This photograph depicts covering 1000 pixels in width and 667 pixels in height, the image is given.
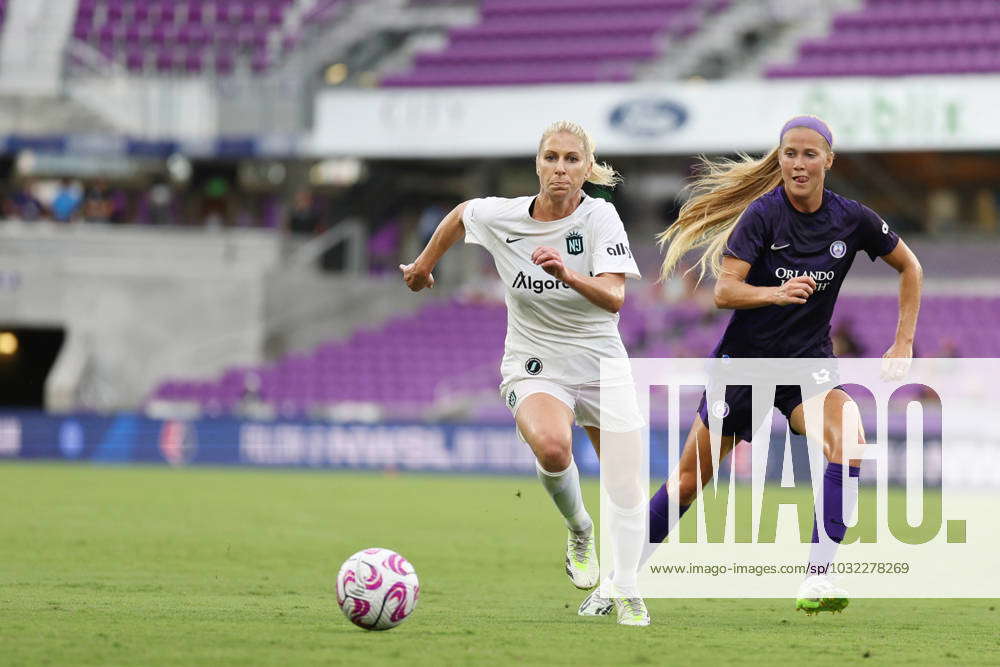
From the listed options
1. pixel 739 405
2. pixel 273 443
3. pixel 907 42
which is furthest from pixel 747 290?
pixel 907 42

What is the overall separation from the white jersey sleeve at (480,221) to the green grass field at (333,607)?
1.97 m

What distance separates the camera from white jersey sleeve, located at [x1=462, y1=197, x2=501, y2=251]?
8328 mm

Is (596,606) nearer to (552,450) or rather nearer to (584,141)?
(552,450)

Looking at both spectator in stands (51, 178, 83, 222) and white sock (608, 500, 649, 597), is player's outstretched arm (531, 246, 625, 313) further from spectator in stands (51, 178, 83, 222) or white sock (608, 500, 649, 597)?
spectator in stands (51, 178, 83, 222)

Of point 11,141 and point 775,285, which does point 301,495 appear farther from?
point 11,141

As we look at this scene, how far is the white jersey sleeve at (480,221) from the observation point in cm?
833

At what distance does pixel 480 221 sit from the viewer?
8.34 metres

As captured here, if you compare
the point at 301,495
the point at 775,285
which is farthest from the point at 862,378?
the point at 775,285

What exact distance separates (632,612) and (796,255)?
2.02 metres

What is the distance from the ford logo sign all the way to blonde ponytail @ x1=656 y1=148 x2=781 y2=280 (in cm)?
2125

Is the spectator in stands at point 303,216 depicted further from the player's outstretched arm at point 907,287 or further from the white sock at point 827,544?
the white sock at point 827,544

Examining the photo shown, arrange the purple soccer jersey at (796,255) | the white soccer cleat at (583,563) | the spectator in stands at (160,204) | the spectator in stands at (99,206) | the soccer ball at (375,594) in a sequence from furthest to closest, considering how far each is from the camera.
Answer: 1. the spectator in stands at (160,204)
2. the spectator in stands at (99,206)
3. the white soccer cleat at (583,563)
4. the purple soccer jersey at (796,255)
5. the soccer ball at (375,594)

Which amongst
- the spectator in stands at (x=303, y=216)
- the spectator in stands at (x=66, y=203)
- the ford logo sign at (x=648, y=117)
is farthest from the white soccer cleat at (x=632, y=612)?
the spectator in stands at (x=66, y=203)

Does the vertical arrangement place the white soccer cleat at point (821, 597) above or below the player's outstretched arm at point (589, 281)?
below
